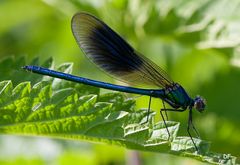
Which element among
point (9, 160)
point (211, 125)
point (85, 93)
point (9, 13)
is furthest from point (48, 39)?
point (85, 93)

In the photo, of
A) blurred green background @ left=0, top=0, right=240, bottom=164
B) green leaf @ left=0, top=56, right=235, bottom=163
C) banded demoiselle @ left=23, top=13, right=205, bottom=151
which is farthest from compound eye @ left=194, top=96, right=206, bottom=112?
green leaf @ left=0, top=56, right=235, bottom=163

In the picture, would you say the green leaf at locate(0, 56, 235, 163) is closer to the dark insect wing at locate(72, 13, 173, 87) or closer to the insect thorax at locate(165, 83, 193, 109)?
the dark insect wing at locate(72, 13, 173, 87)

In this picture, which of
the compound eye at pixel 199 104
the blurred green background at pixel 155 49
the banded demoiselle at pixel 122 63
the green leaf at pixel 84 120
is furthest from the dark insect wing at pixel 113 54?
the green leaf at pixel 84 120

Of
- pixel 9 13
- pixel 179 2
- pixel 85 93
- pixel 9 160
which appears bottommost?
pixel 9 160

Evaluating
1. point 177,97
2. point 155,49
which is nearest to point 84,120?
point 177,97

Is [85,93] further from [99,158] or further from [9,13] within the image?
[9,13]

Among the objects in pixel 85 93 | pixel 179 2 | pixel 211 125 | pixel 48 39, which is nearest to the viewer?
pixel 85 93
